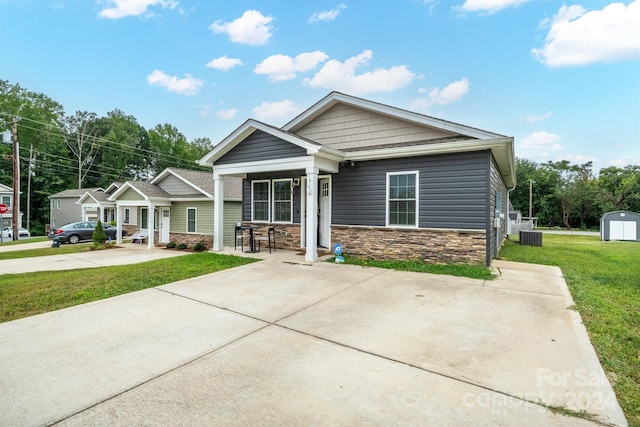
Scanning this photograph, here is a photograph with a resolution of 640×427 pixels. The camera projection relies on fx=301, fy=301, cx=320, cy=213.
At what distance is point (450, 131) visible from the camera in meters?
8.25

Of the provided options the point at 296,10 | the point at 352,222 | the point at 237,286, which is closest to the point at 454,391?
the point at 237,286

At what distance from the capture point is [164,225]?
17.3 m

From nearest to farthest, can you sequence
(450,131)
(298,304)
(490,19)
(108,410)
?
(108,410) < (298,304) < (450,131) < (490,19)

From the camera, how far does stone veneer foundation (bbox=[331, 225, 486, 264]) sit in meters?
7.76

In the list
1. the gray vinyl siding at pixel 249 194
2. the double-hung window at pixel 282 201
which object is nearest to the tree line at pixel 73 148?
the gray vinyl siding at pixel 249 194

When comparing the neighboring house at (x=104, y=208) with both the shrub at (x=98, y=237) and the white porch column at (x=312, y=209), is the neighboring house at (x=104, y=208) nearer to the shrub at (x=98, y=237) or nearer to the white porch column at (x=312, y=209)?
the shrub at (x=98, y=237)

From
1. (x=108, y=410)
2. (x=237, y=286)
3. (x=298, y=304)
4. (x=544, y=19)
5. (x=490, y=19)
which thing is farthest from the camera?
(x=490, y=19)

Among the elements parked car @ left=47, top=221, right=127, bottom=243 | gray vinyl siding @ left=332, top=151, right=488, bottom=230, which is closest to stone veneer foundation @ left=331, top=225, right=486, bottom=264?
gray vinyl siding @ left=332, top=151, right=488, bottom=230

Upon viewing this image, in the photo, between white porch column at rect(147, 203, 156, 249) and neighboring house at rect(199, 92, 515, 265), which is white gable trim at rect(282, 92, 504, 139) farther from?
white porch column at rect(147, 203, 156, 249)

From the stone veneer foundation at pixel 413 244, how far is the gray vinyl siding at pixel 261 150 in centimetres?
277

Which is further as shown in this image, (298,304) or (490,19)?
(490,19)

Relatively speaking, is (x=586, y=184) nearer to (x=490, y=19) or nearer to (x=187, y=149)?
(x=490, y=19)

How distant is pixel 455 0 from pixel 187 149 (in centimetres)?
4550

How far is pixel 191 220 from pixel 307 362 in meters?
14.9
